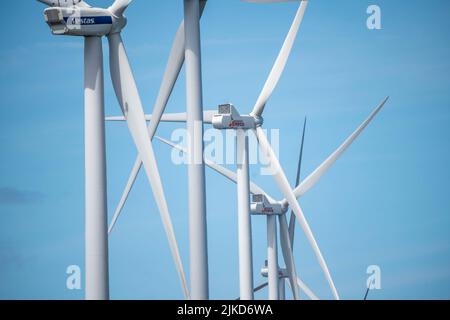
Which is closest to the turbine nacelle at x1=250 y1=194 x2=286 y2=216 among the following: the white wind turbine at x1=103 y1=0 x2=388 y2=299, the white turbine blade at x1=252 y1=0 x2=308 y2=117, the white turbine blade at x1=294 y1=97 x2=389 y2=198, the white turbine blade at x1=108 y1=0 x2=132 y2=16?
the white wind turbine at x1=103 y1=0 x2=388 y2=299

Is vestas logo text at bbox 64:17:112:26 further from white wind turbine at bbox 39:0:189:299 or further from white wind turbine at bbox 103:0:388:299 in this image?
white wind turbine at bbox 103:0:388:299

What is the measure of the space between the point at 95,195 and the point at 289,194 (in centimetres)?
1685

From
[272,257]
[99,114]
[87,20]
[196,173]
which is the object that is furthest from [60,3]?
[272,257]

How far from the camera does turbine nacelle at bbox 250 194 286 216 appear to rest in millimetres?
75188

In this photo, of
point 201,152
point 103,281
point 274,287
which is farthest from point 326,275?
point 274,287

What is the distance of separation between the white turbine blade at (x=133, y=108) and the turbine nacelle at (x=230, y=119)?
745 inches

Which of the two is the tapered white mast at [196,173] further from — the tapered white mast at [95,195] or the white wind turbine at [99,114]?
the tapered white mast at [95,195]

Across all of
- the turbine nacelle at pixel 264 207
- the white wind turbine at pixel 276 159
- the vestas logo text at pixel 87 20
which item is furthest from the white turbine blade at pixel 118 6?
the turbine nacelle at pixel 264 207

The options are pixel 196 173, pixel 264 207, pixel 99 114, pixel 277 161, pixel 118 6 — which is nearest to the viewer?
pixel 99 114

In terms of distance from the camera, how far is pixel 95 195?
41719 mm

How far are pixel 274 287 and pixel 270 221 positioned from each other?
170 inches

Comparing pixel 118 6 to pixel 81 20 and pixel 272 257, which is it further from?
pixel 272 257

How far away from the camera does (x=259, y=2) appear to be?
49938 mm
